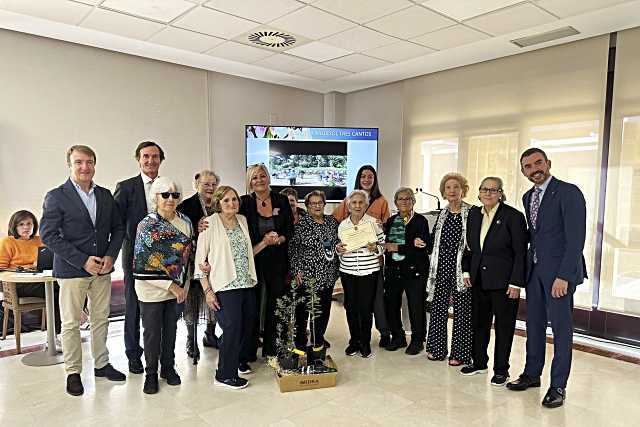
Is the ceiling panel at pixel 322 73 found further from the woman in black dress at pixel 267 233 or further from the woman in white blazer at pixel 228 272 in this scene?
the woman in white blazer at pixel 228 272

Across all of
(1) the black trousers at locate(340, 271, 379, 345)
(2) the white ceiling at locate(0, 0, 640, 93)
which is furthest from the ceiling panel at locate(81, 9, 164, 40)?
(1) the black trousers at locate(340, 271, 379, 345)

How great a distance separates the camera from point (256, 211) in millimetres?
3447

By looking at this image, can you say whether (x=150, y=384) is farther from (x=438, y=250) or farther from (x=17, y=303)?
(x=438, y=250)

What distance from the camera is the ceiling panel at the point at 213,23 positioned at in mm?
3973

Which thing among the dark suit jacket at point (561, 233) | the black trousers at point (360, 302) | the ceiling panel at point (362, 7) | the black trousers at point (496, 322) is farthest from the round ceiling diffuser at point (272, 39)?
the black trousers at point (496, 322)

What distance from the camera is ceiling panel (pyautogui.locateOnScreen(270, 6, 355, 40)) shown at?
156 inches

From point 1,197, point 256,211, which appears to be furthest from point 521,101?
point 1,197

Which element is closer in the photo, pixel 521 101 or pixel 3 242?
pixel 3 242

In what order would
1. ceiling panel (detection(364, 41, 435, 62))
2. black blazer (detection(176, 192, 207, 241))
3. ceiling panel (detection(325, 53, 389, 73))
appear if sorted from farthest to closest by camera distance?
ceiling panel (detection(325, 53, 389, 73)) < ceiling panel (detection(364, 41, 435, 62)) < black blazer (detection(176, 192, 207, 241))

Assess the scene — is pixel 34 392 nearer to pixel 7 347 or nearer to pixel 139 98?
pixel 7 347

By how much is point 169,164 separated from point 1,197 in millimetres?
1743

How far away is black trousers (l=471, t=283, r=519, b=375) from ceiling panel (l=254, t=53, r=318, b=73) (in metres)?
3.36

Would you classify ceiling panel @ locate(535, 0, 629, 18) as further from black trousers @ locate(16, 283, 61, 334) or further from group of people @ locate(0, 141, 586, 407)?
black trousers @ locate(16, 283, 61, 334)

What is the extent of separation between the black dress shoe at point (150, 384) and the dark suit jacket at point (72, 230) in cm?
82
